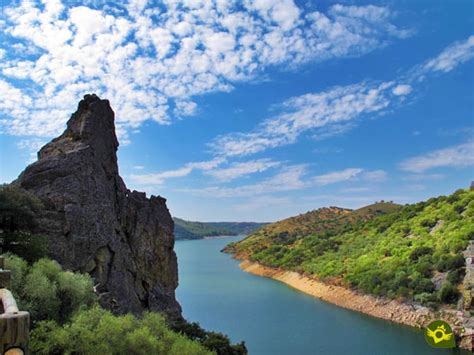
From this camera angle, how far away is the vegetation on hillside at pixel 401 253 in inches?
2244

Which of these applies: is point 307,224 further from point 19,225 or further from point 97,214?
point 19,225

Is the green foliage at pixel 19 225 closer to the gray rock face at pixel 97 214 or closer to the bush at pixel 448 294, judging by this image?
the gray rock face at pixel 97 214

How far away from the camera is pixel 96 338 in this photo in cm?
1786

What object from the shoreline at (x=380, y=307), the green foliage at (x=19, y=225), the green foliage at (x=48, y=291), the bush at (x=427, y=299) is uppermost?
the green foliage at (x=19, y=225)

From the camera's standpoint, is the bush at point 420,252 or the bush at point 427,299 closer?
the bush at point 427,299

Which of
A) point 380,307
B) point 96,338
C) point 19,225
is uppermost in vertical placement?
point 19,225

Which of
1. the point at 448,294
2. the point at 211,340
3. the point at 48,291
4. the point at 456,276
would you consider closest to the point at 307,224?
the point at 456,276

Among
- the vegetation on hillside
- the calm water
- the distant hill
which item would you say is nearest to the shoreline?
the vegetation on hillside

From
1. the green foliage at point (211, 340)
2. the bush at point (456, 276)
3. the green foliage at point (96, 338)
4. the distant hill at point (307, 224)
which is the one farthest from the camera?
the distant hill at point (307, 224)

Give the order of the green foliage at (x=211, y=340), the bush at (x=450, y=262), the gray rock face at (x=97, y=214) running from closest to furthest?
the gray rock face at (x=97, y=214)
the green foliage at (x=211, y=340)
the bush at (x=450, y=262)

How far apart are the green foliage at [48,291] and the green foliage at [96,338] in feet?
3.51

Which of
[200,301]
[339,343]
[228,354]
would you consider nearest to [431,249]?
[339,343]

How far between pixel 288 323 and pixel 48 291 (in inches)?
1502

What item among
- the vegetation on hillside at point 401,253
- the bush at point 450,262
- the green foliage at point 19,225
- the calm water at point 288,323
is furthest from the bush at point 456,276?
the green foliage at point 19,225
